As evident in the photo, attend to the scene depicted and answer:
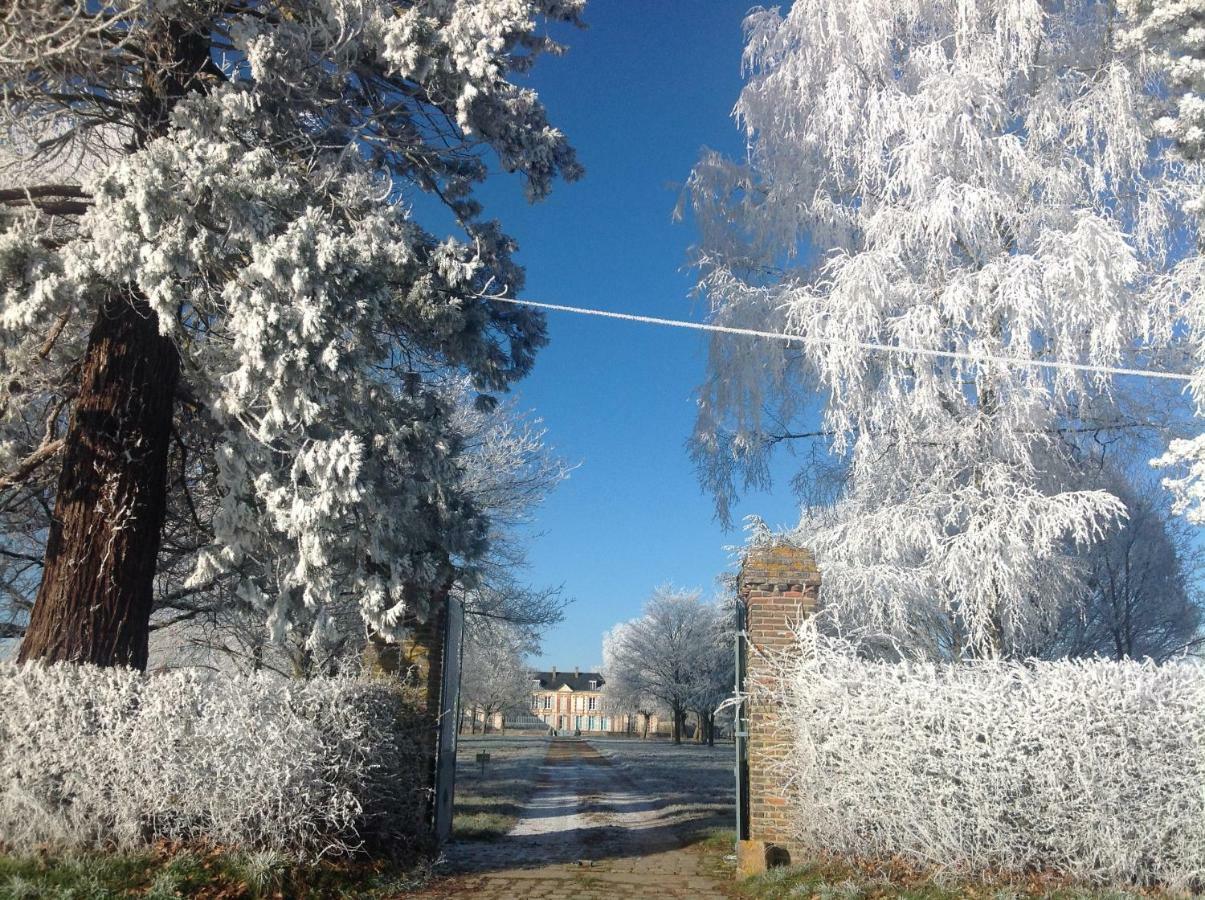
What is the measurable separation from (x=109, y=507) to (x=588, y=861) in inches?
224

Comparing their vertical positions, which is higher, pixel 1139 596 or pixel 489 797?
pixel 1139 596

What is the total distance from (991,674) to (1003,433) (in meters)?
4.30

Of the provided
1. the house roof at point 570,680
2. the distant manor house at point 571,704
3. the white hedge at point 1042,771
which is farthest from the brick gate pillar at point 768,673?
the house roof at point 570,680

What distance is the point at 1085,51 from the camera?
1147 cm

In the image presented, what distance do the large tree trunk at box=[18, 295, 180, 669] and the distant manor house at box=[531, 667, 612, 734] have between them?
10527cm

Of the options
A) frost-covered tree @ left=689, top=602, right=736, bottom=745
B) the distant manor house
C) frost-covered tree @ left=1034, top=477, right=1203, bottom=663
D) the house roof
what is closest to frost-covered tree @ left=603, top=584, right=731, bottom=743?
frost-covered tree @ left=689, top=602, right=736, bottom=745

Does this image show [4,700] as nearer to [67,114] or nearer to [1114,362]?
[67,114]

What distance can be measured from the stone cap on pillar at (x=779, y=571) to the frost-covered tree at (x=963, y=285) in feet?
8.69

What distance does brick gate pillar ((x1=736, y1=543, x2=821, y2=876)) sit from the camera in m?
7.91

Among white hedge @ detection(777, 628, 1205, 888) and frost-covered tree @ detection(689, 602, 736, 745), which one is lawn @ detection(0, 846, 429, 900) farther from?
frost-covered tree @ detection(689, 602, 736, 745)

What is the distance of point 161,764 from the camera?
6.66m

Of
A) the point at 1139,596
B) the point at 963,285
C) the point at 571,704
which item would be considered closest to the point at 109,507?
the point at 963,285

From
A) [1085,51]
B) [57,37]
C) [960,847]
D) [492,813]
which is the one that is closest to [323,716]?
[960,847]

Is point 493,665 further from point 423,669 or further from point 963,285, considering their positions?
point 963,285
